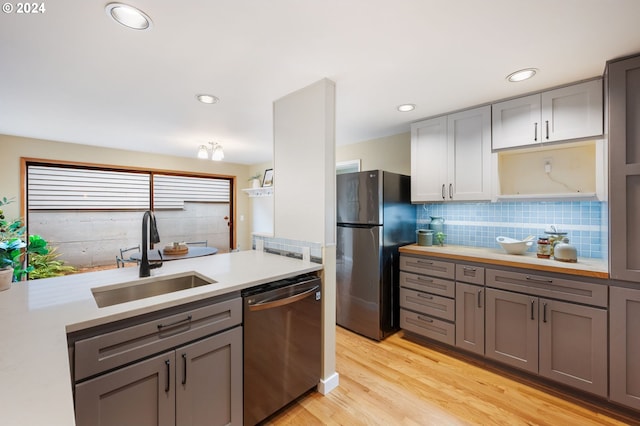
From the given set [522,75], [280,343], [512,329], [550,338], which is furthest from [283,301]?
[522,75]

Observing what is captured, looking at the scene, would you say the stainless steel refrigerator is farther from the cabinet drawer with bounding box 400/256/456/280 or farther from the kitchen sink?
the kitchen sink

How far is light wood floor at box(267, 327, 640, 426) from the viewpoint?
1747 millimetres

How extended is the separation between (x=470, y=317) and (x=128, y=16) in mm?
3149

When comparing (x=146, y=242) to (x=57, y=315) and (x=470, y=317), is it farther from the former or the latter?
(x=470, y=317)

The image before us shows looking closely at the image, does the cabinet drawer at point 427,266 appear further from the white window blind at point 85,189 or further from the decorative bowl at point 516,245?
the white window blind at point 85,189

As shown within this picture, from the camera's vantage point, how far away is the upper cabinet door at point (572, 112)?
1972 mm

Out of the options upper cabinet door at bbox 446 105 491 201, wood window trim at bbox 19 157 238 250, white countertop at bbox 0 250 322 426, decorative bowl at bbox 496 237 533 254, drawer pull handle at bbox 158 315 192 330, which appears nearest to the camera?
white countertop at bbox 0 250 322 426

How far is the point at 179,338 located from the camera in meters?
1.31

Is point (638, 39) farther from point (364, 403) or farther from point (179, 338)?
point (179, 338)

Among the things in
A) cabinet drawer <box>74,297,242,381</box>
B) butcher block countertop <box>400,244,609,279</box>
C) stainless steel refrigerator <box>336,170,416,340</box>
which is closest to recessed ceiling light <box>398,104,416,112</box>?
stainless steel refrigerator <box>336,170,416,340</box>

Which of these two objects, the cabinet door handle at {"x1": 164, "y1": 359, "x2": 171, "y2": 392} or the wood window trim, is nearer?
the cabinet door handle at {"x1": 164, "y1": 359, "x2": 171, "y2": 392}

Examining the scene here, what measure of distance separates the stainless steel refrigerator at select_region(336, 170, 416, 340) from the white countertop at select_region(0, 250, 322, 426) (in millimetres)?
971

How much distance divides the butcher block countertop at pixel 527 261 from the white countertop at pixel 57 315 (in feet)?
4.33

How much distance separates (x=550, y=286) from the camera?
202 cm
